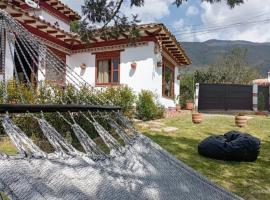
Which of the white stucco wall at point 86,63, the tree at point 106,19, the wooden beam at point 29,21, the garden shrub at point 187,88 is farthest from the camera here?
the garden shrub at point 187,88

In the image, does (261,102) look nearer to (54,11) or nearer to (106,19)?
(54,11)

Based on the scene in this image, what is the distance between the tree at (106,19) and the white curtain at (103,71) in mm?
7137

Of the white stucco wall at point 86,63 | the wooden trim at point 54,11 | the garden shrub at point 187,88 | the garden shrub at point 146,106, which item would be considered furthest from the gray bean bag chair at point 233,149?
the garden shrub at point 187,88

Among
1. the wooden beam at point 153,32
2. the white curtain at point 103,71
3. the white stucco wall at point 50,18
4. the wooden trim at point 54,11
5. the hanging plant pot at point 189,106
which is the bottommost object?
the hanging plant pot at point 189,106

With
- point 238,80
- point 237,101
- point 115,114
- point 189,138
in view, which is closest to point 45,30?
point 189,138

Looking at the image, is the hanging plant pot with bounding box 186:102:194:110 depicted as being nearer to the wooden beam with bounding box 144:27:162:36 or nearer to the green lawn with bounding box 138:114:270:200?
the wooden beam with bounding box 144:27:162:36

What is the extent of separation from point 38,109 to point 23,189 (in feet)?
2.07

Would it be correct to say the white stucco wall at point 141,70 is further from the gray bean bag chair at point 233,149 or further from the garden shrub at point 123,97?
the gray bean bag chair at point 233,149

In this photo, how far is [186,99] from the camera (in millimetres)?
18203

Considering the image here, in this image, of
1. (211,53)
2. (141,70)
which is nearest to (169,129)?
(141,70)

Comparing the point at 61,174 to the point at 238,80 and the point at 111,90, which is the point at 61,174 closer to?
the point at 111,90

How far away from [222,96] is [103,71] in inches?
300

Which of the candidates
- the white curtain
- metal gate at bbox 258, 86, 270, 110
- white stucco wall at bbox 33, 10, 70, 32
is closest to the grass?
the white curtain

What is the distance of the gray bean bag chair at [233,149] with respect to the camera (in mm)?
5648
